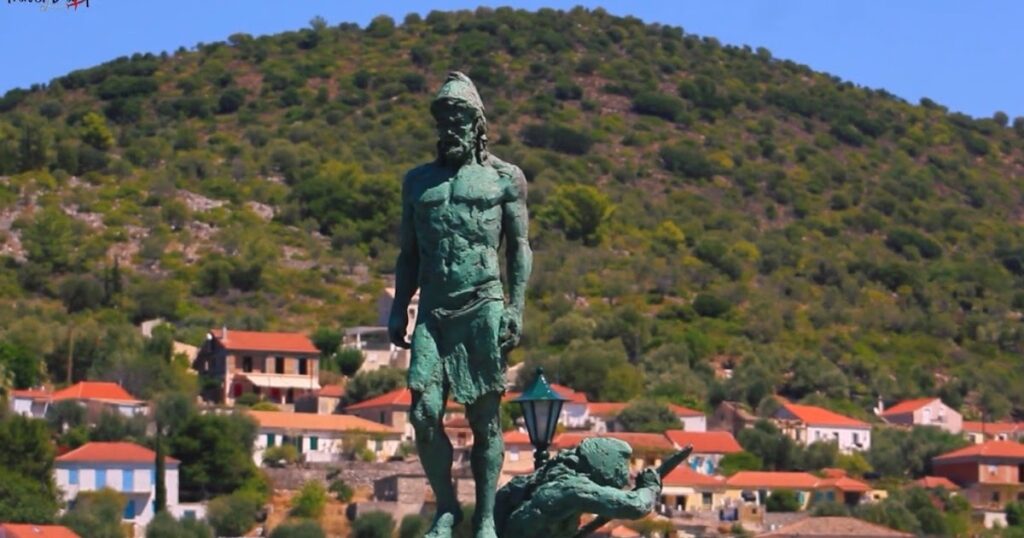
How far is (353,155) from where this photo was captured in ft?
547

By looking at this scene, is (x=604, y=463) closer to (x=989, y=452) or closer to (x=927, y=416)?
(x=989, y=452)

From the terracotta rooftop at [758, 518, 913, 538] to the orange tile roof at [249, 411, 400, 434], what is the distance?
73.7 ft

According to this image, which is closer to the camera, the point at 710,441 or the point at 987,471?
the point at 710,441

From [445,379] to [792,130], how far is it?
18684 centimetres

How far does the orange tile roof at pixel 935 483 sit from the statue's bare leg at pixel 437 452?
79.8 meters

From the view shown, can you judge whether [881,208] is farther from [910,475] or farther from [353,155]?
[910,475]

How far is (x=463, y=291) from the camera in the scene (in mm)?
11969

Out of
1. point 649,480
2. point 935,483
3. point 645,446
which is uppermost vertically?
point 645,446

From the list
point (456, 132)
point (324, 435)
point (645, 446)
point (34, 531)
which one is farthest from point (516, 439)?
point (456, 132)

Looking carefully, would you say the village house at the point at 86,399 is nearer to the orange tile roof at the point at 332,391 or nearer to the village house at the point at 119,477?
the village house at the point at 119,477

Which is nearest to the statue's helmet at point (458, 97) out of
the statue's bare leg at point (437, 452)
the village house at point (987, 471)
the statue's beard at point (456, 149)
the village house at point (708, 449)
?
the statue's beard at point (456, 149)

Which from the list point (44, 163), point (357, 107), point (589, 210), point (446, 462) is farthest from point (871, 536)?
point (357, 107)

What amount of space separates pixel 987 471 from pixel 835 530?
79.0ft

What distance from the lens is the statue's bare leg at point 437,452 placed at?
39.1 ft
